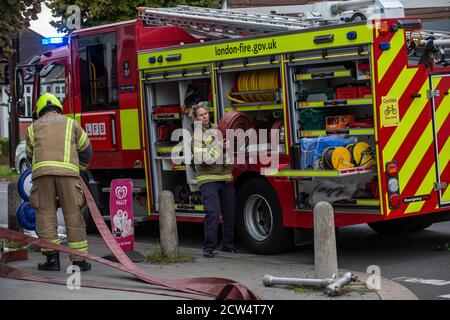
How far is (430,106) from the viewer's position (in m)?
9.81

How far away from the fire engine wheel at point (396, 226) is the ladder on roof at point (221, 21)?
2807 mm

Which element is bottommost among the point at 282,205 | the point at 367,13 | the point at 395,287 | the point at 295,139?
the point at 395,287

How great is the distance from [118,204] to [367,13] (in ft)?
11.8

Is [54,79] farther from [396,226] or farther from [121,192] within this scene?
[396,226]

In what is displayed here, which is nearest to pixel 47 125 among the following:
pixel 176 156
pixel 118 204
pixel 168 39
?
pixel 118 204

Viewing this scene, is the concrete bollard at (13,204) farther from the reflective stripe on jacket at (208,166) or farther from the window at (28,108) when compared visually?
the reflective stripe on jacket at (208,166)

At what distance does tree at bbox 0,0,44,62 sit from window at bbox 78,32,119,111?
57.9 inches

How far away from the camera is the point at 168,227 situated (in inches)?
403

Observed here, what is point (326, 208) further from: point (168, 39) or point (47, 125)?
point (168, 39)

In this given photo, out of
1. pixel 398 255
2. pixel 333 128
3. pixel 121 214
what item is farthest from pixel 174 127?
pixel 398 255

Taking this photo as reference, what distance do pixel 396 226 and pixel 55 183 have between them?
15.4ft

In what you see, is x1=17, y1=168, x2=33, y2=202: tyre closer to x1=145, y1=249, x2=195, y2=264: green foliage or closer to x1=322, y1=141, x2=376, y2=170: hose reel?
x1=145, y1=249, x2=195, y2=264: green foliage

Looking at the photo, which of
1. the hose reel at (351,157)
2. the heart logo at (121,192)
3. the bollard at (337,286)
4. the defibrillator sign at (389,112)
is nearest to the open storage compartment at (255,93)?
the hose reel at (351,157)

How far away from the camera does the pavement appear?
307 inches
